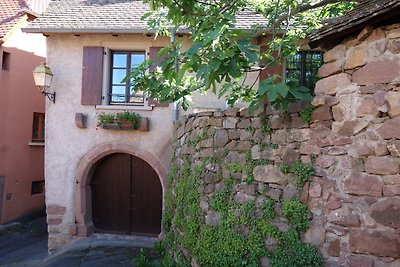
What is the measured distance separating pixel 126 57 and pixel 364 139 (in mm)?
6339

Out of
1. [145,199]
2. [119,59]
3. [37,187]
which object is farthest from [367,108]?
[37,187]

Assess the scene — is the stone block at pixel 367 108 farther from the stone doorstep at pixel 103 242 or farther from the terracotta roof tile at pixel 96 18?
the stone doorstep at pixel 103 242

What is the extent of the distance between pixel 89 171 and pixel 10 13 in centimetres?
593

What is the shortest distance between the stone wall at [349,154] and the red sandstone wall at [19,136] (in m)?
8.98

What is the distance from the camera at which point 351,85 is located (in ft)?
10.8

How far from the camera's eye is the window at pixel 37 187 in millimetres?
12161

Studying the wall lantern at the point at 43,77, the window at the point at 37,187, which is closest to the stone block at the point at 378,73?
the wall lantern at the point at 43,77

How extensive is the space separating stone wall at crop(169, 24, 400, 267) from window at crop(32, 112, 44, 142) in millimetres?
9693

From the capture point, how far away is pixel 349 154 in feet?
10.8

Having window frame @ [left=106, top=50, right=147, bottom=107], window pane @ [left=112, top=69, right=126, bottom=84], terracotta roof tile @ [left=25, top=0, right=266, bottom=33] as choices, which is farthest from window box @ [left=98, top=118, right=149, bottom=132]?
terracotta roof tile @ [left=25, top=0, right=266, bottom=33]

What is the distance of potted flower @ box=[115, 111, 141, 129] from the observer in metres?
7.98

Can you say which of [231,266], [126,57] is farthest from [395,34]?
[126,57]

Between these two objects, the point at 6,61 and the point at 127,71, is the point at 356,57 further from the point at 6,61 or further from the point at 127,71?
the point at 6,61

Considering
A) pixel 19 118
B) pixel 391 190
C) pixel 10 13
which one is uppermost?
pixel 10 13
